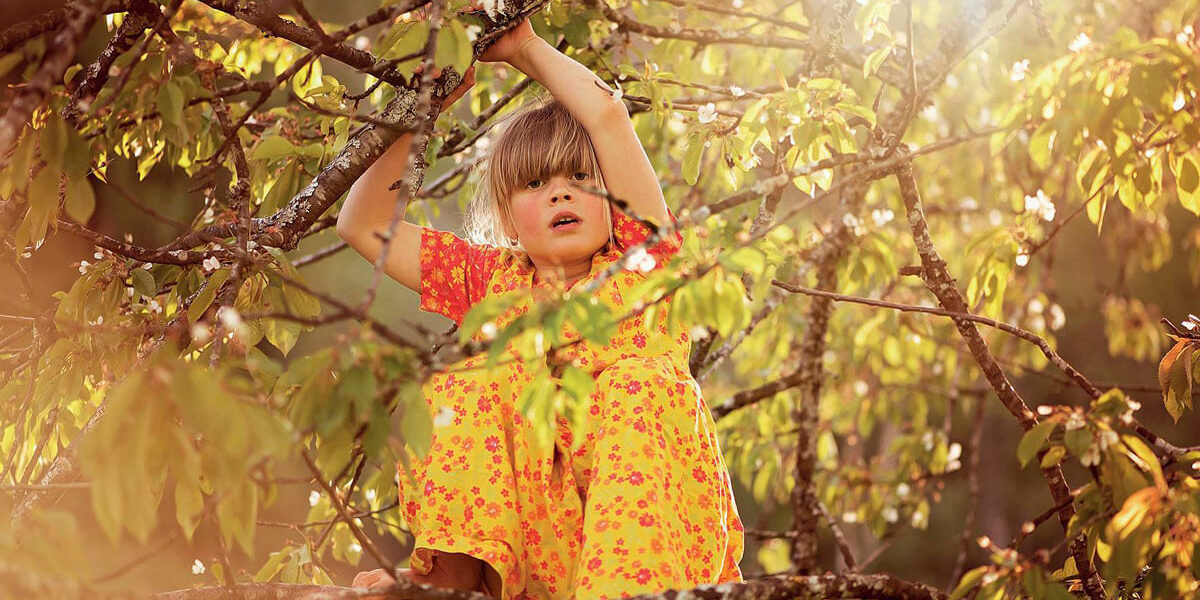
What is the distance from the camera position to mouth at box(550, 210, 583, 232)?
6.64 ft

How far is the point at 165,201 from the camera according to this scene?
223 inches

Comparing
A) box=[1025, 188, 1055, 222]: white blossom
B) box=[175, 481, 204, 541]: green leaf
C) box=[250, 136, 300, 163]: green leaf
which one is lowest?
box=[175, 481, 204, 541]: green leaf

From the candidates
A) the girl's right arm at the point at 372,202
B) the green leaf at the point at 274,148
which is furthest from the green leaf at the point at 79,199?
the green leaf at the point at 274,148

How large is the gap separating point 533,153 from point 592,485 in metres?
0.74

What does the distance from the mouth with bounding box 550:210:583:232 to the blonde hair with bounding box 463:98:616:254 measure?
6cm

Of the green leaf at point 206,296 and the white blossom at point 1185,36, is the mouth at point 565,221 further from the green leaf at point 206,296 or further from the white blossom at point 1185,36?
the white blossom at point 1185,36

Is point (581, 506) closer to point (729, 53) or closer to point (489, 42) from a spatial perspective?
point (489, 42)

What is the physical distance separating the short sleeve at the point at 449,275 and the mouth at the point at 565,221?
20 centimetres

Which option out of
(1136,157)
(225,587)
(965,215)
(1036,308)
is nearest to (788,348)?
(1036,308)

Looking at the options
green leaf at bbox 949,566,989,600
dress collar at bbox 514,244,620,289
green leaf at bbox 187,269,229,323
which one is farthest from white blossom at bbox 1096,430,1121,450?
green leaf at bbox 187,269,229,323

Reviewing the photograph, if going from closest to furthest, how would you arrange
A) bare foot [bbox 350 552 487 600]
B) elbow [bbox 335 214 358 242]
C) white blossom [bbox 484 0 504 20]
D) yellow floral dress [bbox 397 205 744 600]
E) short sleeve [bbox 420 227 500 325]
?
yellow floral dress [bbox 397 205 744 600] → bare foot [bbox 350 552 487 600] → white blossom [bbox 484 0 504 20] → elbow [bbox 335 214 358 242] → short sleeve [bbox 420 227 500 325]

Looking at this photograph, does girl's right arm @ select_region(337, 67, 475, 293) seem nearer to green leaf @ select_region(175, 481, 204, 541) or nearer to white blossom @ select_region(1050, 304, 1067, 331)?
green leaf @ select_region(175, 481, 204, 541)

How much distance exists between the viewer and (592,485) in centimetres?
162

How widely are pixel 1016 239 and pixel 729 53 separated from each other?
7.29ft
